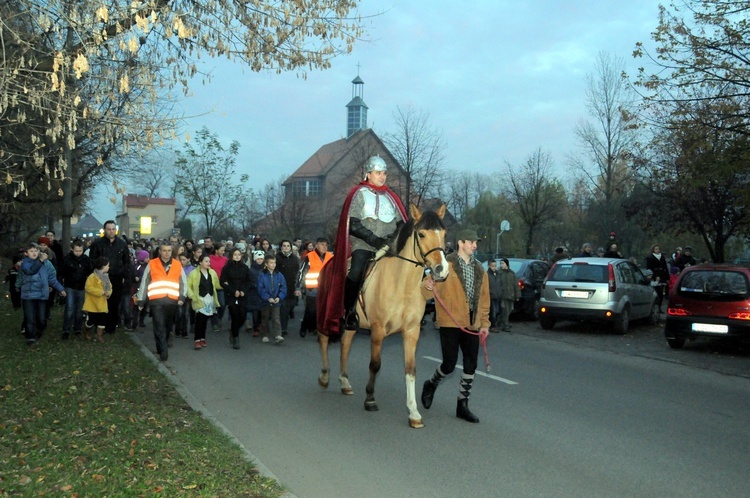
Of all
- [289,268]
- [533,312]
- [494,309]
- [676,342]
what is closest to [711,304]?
[676,342]

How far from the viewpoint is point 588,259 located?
55.5 ft

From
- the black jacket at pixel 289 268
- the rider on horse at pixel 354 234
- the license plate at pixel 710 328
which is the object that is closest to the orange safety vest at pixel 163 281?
the black jacket at pixel 289 268

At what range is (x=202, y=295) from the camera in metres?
13.9

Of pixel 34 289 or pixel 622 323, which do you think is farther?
pixel 622 323

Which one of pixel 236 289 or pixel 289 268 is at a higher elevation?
pixel 289 268

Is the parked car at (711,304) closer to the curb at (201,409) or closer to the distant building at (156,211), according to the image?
the curb at (201,409)

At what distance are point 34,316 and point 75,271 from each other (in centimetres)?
112

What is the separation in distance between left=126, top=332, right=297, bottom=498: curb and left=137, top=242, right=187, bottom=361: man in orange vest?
17.3 inches

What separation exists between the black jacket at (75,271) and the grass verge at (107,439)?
10.2 feet

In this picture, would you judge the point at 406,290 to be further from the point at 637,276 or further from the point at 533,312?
the point at 533,312

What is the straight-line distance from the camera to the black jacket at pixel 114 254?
13648mm

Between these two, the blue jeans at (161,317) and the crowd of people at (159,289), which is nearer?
the blue jeans at (161,317)

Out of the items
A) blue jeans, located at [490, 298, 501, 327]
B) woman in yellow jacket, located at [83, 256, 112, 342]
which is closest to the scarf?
woman in yellow jacket, located at [83, 256, 112, 342]

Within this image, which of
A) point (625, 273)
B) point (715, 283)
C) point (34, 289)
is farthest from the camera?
point (625, 273)
